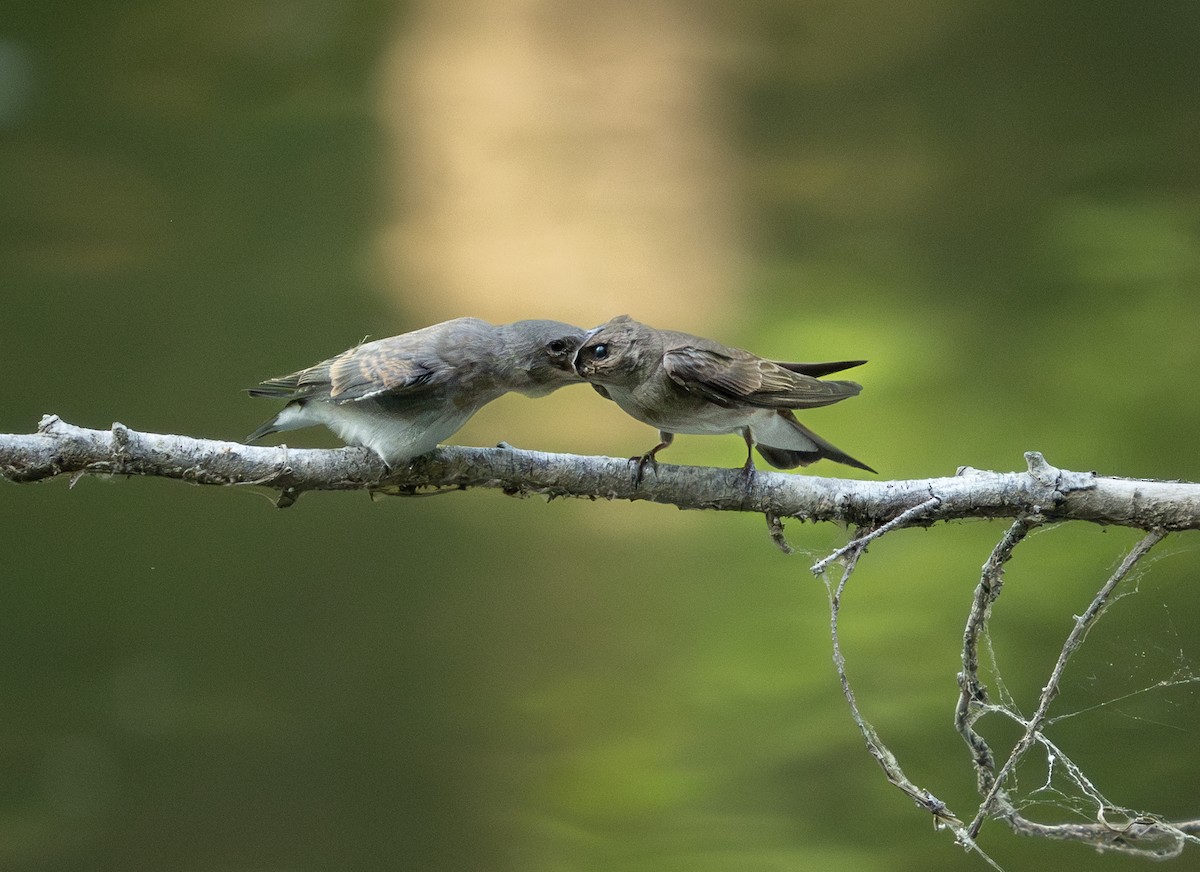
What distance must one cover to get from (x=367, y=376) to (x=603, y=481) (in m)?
0.43

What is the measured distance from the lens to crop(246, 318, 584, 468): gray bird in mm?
1672

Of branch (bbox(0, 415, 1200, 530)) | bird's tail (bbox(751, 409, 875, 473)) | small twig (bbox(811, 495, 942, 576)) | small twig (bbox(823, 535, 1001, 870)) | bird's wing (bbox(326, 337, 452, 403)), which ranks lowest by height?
small twig (bbox(823, 535, 1001, 870))

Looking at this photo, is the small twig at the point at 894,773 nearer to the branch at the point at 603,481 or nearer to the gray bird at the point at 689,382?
the branch at the point at 603,481

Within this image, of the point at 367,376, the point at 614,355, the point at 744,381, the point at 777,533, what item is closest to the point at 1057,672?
the point at 777,533

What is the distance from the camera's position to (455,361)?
5.59ft

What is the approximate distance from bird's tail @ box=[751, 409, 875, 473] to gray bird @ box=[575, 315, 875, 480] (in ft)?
0.12

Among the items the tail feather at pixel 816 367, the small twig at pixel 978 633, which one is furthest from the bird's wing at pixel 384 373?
the small twig at pixel 978 633

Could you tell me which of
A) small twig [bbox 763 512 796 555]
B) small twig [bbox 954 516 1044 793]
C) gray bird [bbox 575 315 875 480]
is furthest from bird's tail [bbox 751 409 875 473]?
small twig [bbox 954 516 1044 793]

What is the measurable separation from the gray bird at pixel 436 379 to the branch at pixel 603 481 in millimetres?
63

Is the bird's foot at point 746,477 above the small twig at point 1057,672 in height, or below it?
above

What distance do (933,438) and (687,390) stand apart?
1.22 metres

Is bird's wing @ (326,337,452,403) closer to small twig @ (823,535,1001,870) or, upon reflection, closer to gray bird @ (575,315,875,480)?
gray bird @ (575,315,875,480)

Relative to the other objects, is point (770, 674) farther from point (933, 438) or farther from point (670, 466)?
point (670, 466)

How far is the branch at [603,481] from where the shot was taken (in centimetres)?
147
